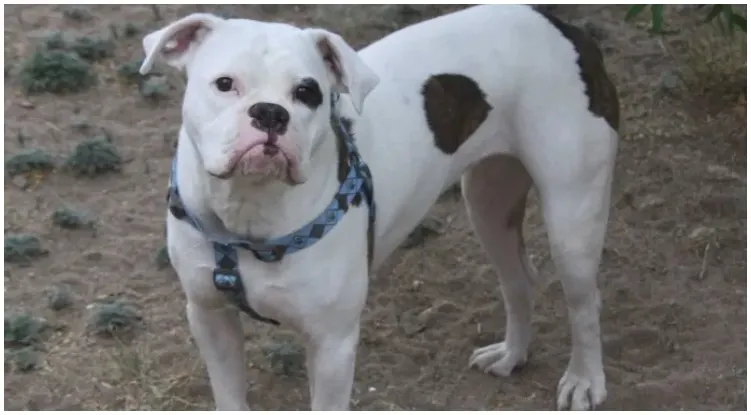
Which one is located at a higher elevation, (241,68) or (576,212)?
(241,68)

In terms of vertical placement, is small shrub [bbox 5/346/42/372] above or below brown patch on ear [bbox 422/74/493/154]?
below

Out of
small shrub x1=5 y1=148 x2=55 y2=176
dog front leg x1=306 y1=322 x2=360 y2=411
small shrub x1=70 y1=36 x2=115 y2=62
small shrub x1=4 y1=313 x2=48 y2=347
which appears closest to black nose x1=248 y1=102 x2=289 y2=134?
dog front leg x1=306 y1=322 x2=360 y2=411

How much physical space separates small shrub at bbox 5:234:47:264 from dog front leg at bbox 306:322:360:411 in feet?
6.91

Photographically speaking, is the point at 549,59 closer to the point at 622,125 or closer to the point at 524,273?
the point at 524,273

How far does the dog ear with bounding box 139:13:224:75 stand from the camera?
353 cm

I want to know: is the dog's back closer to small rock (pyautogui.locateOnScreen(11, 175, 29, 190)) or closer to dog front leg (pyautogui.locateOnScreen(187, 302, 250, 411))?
dog front leg (pyautogui.locateOnScreen(187, 302, 250, 411))

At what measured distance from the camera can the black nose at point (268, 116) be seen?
3.27 m

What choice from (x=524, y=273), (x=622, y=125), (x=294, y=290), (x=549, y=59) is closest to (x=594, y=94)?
(x=549, y=59)

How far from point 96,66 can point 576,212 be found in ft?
12.0

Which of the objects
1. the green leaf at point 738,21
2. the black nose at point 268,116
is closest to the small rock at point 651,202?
the green leaf at point 738,21

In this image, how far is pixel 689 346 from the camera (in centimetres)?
529

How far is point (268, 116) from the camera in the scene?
3271 millimetres

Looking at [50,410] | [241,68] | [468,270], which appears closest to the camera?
[241,68]

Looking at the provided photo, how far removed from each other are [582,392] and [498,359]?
0.38 m
